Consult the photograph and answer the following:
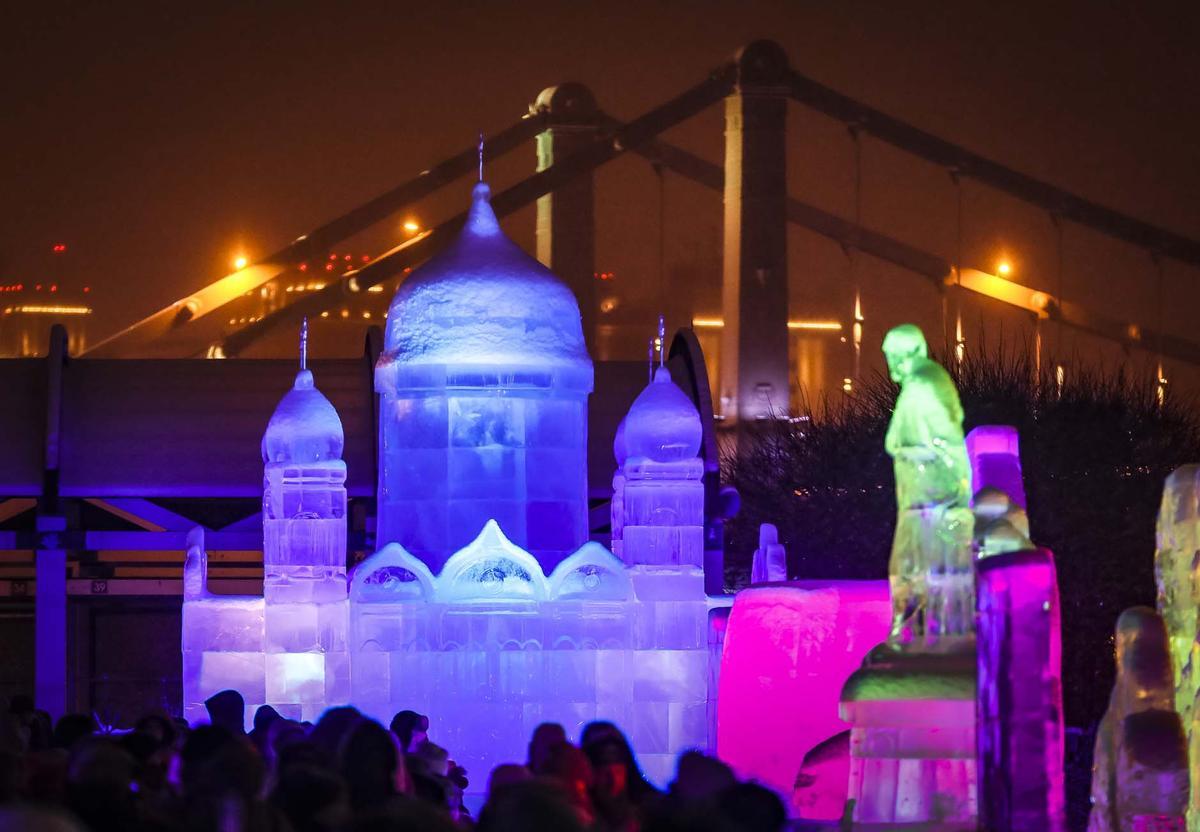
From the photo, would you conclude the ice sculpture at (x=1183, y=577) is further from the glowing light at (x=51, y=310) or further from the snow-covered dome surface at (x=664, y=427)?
the glowing light at (x=51, y=310)

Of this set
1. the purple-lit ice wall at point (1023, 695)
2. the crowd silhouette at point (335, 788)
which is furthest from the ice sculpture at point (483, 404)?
the purple-lit ice wall at point (1023, 695)

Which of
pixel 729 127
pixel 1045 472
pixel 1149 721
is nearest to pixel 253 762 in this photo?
pixel 1149 721

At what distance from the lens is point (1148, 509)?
116 ft

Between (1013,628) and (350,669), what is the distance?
8488 millimetres

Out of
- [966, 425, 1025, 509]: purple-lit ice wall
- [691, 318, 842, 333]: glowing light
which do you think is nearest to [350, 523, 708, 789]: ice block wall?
[966, 425, 1025, 509]: purple-lit ice wall

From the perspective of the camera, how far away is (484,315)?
776 inches

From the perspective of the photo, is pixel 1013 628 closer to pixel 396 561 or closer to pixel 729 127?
pixel 396 561

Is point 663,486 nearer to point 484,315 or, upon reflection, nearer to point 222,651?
point 484,315

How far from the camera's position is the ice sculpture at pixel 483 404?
19734 millimetres

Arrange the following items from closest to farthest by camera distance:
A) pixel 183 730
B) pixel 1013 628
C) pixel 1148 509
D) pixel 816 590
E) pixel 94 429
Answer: pixel 1013 628, pixel 183 730, pixel 816 590, pixel 94 429, pixel 1148 509

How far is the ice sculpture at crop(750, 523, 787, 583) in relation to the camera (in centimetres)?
2191

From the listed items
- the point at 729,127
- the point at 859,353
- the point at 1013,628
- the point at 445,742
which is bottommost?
the point at 445,742

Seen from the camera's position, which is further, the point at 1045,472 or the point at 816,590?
the point at 1045,472

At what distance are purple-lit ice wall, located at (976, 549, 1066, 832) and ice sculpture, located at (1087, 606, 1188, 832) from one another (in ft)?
1.61
